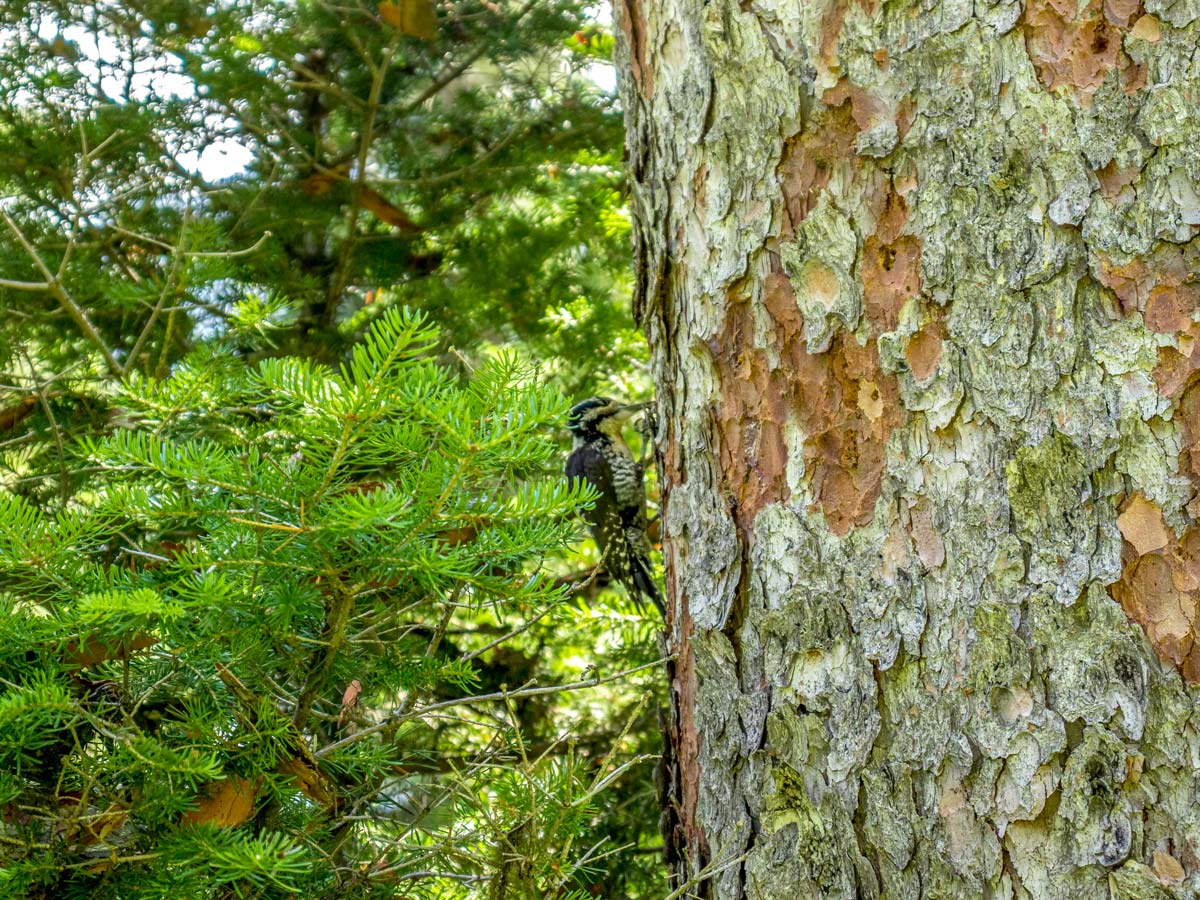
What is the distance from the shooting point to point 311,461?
170cm

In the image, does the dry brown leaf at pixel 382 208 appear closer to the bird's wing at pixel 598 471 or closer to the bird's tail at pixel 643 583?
the bird's wing at pixel 598 471

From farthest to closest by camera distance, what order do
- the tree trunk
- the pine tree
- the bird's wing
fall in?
the bird's wing
the tree trunk
the pine tree

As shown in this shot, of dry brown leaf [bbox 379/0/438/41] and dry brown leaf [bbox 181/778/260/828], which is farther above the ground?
dry brown leaf [bbox 379/0/438/41]

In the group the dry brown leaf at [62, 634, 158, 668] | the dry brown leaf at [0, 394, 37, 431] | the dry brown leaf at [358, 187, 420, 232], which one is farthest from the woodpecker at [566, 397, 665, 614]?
the dry brown leaf at [62, 634, 158, 668]

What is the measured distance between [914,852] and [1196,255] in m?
0.93

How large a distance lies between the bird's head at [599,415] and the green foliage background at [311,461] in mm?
93

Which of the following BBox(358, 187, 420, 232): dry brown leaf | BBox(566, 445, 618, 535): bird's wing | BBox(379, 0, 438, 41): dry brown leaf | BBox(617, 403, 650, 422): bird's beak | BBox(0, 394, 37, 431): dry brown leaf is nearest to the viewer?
BBox(0, 394, 37, 431): dry brown leaf

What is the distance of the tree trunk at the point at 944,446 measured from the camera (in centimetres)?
155

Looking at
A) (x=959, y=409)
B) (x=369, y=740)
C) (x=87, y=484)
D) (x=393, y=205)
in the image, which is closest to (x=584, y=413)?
(x=393, y=205)

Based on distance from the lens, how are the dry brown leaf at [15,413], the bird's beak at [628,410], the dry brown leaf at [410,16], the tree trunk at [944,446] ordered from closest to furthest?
the tree trunk at [944,446]
the dry brown leaf at [15,413]
the dry brown leaf at [410,16]
the bird's beak at [628,410]

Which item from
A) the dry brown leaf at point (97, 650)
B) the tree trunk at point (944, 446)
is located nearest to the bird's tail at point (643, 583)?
the tree trunk at point (944, 446)

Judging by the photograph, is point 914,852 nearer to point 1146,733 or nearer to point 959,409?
point 1146,733

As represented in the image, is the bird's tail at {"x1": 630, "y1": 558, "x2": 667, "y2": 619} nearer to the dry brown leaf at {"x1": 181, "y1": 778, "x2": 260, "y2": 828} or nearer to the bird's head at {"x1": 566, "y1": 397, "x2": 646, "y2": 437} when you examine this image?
the bird's head at {"x1": 566, "y1": 397, "x2": 646, "y2": 437}

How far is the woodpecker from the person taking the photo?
3.63 meters
